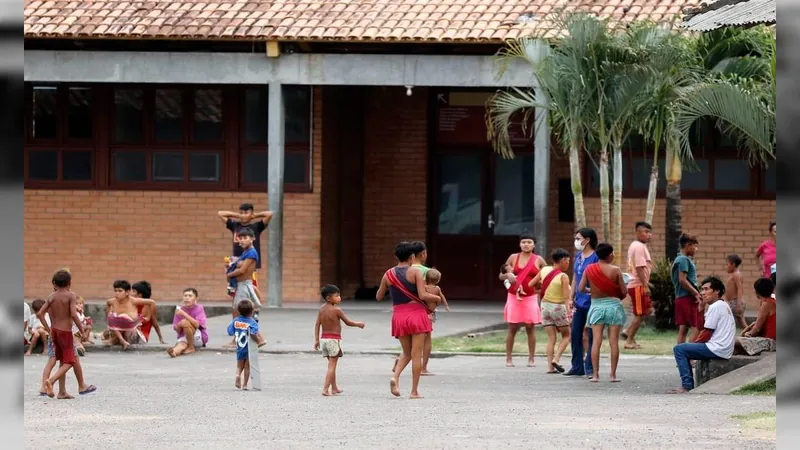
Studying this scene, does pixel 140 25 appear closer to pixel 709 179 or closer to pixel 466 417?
pixel 709 179

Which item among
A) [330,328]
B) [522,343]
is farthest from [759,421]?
[522,343]

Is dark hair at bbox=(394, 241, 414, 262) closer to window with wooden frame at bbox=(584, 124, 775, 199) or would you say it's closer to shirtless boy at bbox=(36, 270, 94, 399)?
shirtless boy at bbox=(36, 270, 94, 399)

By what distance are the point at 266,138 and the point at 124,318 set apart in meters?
6.41

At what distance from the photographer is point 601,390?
1534 centimetres

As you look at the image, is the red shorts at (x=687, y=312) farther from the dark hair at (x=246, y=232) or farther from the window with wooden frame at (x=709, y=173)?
the window with wooden frame at (x=709, y=173)

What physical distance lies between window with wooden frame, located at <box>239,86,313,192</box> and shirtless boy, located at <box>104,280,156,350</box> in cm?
586

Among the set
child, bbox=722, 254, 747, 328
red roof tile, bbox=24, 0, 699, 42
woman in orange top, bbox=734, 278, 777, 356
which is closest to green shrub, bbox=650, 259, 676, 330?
child, bbox=722, 254, 747, 328

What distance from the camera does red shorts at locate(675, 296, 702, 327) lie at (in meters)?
18.2

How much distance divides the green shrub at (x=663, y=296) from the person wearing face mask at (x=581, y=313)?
189 inches

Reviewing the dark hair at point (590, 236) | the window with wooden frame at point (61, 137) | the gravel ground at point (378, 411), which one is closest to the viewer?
the gravel ground at point (378, 411)

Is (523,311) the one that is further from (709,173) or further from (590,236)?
(709,173)

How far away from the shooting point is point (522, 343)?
20734 millimetres

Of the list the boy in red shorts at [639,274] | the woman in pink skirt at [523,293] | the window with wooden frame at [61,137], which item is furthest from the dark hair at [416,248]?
the window with wooden frame at [61,137]

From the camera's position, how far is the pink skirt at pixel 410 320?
14656 millimetres
